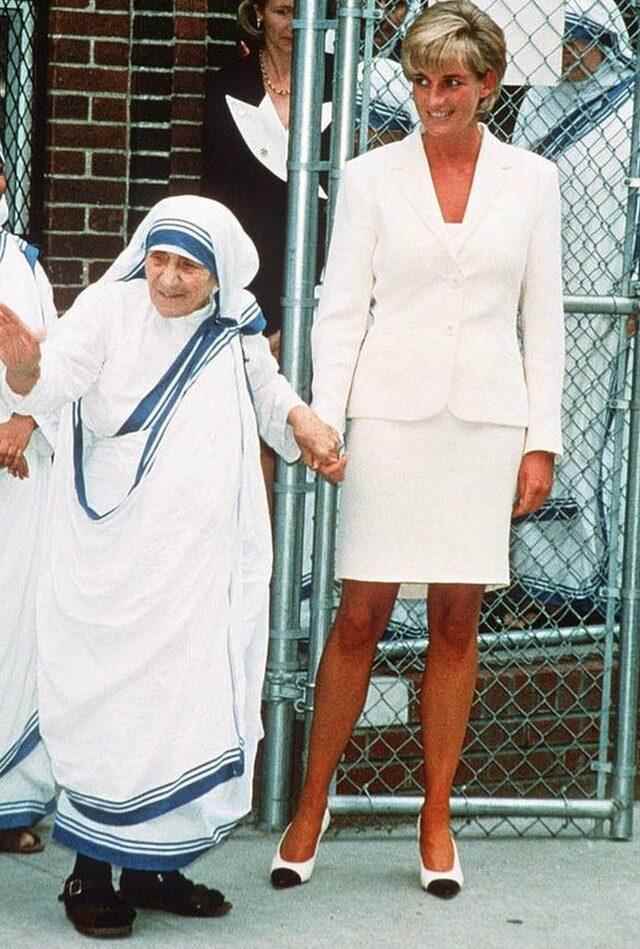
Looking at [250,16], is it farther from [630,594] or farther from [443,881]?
[443,881]

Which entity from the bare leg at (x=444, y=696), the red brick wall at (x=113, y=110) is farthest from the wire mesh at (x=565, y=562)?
the bare leg at (x=444, y=696)

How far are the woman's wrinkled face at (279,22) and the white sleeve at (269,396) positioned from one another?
1253mm

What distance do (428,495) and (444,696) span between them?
50 cm

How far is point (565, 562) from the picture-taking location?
6.24m

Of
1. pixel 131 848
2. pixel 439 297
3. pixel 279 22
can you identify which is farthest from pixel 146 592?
pixel 279 22

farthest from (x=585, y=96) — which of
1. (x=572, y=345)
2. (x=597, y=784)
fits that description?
(x=597, y=784)

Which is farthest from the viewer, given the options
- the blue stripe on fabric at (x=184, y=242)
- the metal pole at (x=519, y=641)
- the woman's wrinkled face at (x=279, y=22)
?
the metal pole at (x=519, y=641)

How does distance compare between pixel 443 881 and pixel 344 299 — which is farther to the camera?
pixel 443 881

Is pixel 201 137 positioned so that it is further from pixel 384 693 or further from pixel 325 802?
pixel 325 802

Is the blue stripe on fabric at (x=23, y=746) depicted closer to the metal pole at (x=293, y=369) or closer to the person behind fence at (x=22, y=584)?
the person behind fence at (x=22, y=584)

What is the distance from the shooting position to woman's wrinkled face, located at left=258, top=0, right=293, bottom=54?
5.76 m

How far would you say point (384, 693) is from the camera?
230 inches

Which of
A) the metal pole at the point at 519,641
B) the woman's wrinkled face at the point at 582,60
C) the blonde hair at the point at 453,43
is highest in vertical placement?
the woman's wrinkled face at the point at 582,60

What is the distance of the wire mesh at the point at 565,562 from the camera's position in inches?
231
